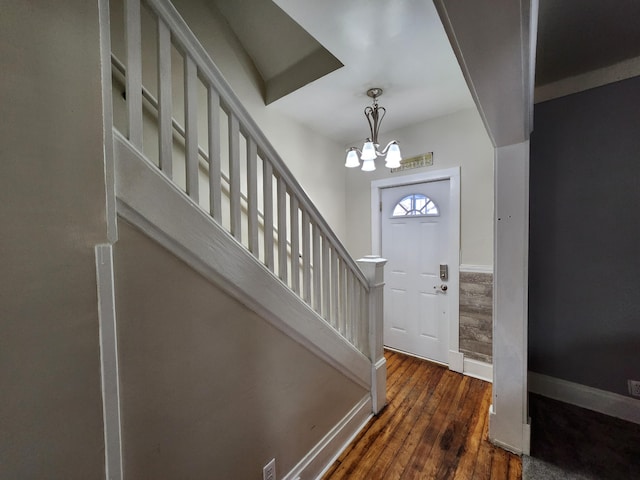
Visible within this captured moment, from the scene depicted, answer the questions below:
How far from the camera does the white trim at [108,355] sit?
0.50 metres

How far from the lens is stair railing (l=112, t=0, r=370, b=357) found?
0.81 metres

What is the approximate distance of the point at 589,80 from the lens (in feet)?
6.51

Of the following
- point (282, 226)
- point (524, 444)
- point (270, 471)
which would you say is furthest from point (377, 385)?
point (282, 226)

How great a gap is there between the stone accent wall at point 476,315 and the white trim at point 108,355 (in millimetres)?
2676

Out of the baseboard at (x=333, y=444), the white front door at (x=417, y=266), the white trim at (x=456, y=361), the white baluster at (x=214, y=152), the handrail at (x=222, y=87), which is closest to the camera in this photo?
the handrail at (x=222, y=87)

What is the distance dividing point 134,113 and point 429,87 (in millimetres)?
2169

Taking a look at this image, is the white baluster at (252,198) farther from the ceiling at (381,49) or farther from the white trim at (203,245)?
the ceiling at (381,49)

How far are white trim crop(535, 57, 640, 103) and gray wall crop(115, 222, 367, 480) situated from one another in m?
2.80

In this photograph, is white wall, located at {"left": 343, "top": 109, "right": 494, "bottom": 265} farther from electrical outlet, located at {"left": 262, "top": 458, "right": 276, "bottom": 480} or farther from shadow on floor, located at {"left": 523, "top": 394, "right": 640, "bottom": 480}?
electrical outlet, located at {"left": 262, "top": 458, "right": 276, "bottom": 480}

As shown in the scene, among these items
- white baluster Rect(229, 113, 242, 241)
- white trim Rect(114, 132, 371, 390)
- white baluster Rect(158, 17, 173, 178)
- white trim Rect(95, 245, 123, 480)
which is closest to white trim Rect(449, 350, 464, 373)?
white trim Rect(114, 132, 371, 390)

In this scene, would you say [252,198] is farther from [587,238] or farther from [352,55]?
[587,238]

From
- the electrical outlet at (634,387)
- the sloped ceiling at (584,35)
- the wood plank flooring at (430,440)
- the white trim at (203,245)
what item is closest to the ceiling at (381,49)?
the sloped ceiling at (584,35)

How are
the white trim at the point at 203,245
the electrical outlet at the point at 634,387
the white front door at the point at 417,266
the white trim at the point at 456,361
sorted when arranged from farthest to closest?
the white front door at the point at 417,266, the white trim at the point at 456,361, the electrical outlet at the point at 634,387, the white trim at the point at 203,245

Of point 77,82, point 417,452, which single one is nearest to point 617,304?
point 417,452
